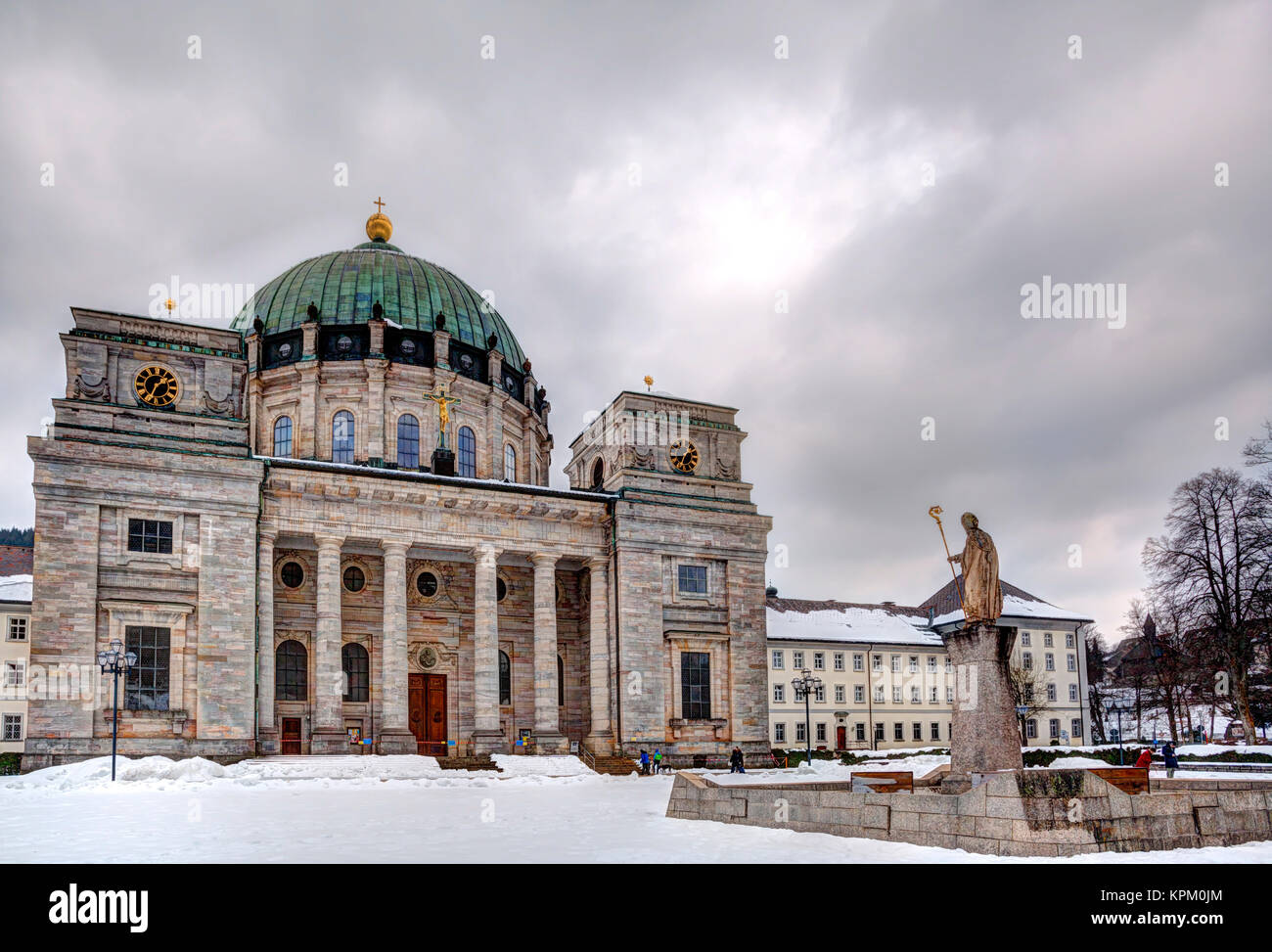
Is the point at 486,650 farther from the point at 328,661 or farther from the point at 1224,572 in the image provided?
the point at 1224,572

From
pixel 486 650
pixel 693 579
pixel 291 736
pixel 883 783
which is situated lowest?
pixel 291 736

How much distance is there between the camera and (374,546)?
45250 millimetres

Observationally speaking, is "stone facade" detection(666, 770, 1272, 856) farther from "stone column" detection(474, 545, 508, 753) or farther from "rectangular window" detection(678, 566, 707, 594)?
"rectangular window" detection(678, 566, 707, 594)

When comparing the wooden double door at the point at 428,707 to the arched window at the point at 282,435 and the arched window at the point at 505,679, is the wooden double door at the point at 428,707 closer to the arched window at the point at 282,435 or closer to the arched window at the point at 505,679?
the arched window at the point at 505,679

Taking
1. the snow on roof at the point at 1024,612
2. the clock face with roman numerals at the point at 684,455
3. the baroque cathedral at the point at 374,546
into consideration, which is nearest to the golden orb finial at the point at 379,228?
the baroque cathedral at the point at 374,546

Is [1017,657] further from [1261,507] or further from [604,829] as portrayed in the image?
[604,829]

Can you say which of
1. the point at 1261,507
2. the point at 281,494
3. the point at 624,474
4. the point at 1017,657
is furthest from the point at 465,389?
the point at 1017,657

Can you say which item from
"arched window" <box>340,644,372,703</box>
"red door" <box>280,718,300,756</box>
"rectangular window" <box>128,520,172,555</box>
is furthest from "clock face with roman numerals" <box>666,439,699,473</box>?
"rectangular window" <box>128,520,172,555</box>

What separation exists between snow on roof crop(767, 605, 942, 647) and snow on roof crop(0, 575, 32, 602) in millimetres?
43977

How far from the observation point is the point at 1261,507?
43125mm

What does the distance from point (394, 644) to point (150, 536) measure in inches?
400

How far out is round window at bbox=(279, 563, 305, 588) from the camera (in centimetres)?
4547

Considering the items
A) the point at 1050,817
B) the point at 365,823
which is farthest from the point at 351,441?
the point at 1050,817

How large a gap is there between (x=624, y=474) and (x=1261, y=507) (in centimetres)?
2632
